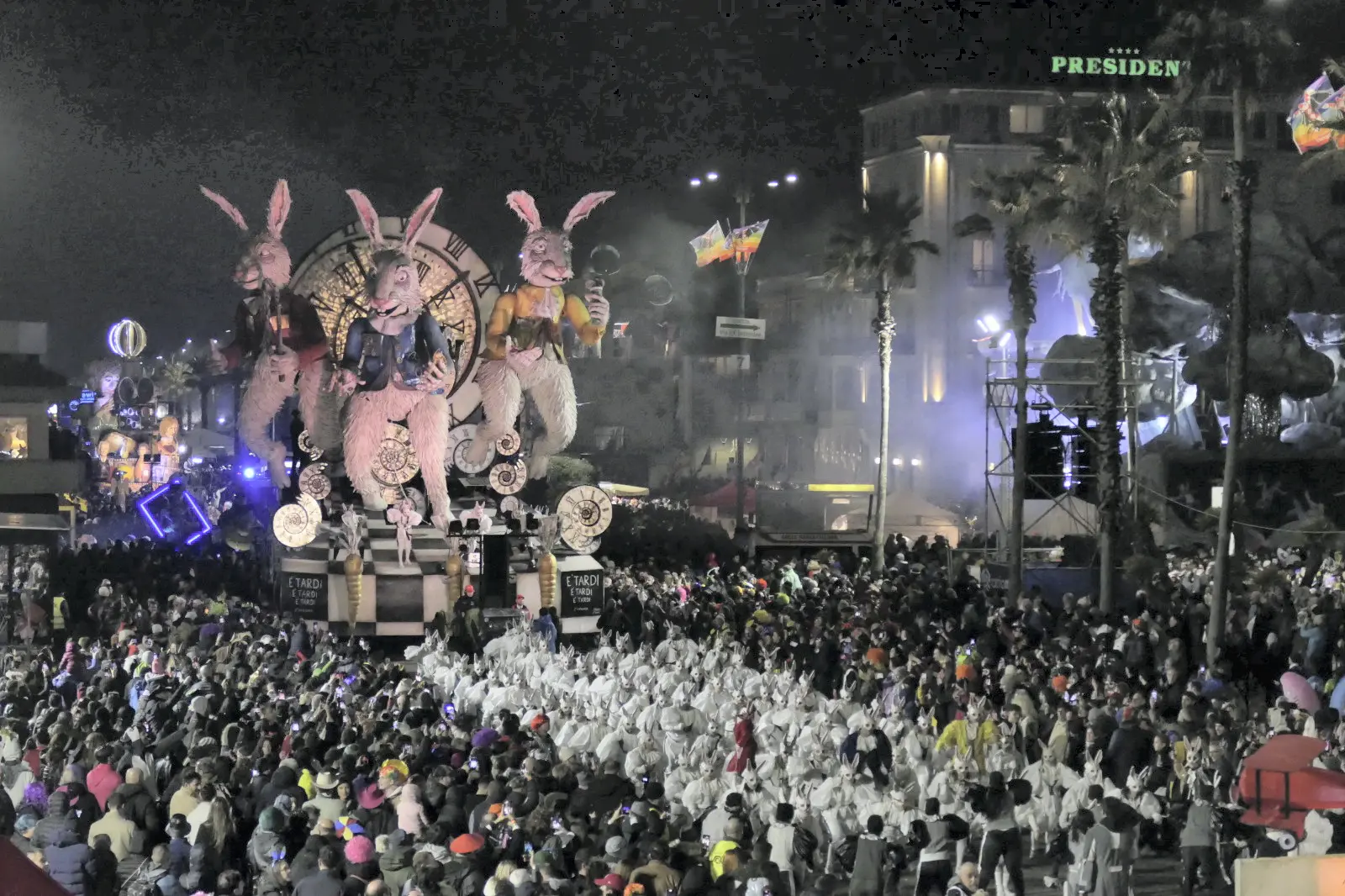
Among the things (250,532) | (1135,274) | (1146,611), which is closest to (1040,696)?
(1146,611)

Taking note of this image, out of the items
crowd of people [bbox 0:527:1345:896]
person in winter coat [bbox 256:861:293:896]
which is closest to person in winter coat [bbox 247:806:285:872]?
crowd of people [bbox 0:527:1345:896]

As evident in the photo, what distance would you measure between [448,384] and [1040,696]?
1627 centimetres

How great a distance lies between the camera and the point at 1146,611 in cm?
2586

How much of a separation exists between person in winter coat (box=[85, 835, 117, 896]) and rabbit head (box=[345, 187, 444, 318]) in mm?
18788

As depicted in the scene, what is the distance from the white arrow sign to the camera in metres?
39.9

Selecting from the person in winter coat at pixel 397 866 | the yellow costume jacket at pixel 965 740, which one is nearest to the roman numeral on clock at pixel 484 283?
the yellow costume jacket at pixel 965 740

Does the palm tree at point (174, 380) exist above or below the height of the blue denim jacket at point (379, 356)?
above

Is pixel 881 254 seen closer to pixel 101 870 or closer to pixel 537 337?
pixel 537 337

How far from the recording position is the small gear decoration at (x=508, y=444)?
106ft

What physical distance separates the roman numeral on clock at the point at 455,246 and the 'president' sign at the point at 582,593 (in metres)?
6.10

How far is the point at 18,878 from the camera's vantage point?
6297mm

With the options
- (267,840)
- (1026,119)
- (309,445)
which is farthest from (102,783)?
(1026,119)

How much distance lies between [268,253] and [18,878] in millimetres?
25669

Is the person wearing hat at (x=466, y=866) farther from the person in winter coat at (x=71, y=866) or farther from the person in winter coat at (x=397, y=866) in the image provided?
the person in winter coat at (x=71, y=866)
